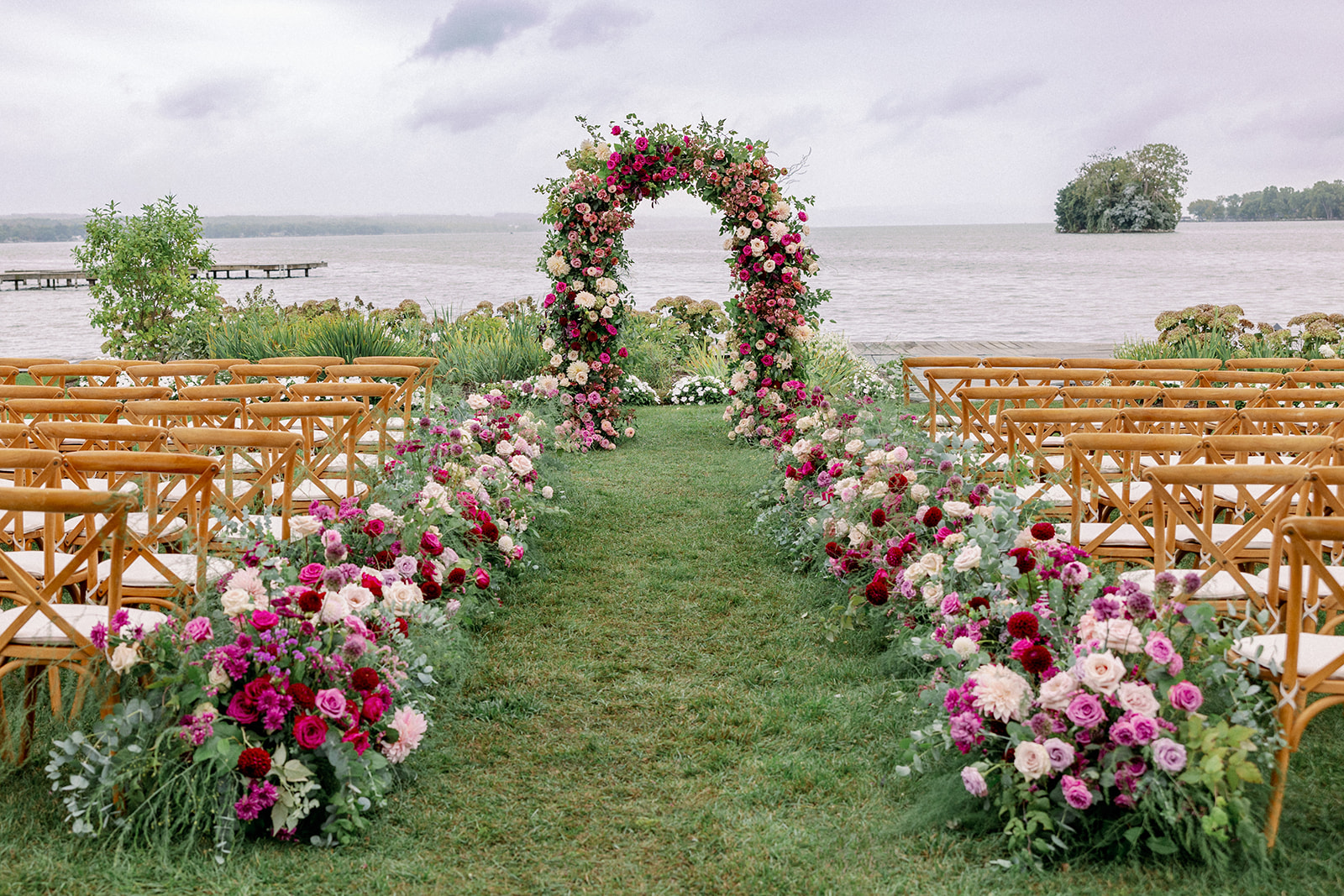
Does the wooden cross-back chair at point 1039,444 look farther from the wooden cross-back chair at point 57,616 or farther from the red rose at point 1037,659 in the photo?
the wooden cross-back chair at point 57,616

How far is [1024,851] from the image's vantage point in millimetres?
2184

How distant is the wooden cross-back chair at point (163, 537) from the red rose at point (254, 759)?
18.7 inches

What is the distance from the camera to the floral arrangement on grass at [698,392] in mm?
10734

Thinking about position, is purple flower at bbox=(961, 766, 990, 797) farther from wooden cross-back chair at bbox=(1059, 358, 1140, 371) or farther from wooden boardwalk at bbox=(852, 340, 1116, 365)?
wooden boardwalk at bbox=(852, 340, 1116, 365)

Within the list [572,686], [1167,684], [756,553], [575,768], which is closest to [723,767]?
[575,768]

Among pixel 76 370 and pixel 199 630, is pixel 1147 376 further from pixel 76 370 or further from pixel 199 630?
pixel 76 370

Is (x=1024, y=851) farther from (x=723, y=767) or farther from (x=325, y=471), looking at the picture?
(x=325, y=471)

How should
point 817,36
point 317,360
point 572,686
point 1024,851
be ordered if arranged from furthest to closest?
point 817,36, point 317,360, point 572,686, point 1024,851

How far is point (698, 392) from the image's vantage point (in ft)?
35.3

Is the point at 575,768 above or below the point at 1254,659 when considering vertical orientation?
below

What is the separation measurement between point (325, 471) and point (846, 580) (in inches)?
102

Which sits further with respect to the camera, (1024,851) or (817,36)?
(817,36)

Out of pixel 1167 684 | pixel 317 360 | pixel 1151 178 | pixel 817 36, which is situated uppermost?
pixel 1151 178

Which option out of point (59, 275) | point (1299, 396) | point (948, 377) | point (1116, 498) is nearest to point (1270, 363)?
point (1299, 396)
